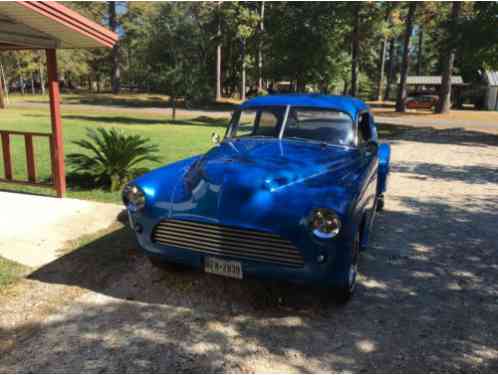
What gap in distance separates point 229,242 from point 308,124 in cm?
203

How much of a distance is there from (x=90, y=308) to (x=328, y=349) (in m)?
2.14

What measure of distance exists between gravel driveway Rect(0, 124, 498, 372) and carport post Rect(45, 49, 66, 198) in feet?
7.19

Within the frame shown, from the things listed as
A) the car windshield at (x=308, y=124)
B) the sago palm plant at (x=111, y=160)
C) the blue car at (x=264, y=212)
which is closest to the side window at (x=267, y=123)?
the car windshield at (x=308, y=124)

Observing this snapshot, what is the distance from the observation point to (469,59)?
1681cm

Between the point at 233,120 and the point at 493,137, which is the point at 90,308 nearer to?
the point at 233,120

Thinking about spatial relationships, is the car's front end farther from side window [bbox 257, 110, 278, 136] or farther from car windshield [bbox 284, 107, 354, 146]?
side window [bbox 257, 110, 278, 136]

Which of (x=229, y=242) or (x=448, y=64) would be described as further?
(x=448, y=64)

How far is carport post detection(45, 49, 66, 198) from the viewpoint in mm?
6723

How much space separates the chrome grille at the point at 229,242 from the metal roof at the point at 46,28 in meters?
3.72

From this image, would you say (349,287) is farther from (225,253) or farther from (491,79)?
(491,79)

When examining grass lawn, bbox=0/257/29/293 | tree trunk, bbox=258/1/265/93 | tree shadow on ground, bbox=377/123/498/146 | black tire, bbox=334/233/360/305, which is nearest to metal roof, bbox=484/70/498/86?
tree shadow on ground, bbox=377/123/498/146

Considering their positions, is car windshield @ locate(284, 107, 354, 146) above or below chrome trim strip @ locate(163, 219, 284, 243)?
above

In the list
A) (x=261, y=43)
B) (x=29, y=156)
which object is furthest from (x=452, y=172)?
(x=261, y=43)

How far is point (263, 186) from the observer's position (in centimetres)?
352
